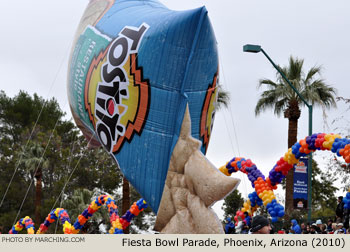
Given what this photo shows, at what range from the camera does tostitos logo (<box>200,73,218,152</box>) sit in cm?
1151

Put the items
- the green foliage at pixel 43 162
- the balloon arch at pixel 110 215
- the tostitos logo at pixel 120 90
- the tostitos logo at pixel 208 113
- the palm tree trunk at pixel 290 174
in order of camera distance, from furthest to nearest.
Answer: the green foliage at pixel 43 162, the palm tree trunk at pixel 290 174, the balloon arch at pixel 110 215, the tostitos logo at pixel 208 113, the tostitos logo at pixel 120 90

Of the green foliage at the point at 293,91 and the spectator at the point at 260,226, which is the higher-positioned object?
the green foliage at the point at 293,91

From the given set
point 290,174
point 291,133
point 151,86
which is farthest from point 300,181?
point 151,86

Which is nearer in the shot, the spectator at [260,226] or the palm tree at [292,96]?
the spectator at [260,226]

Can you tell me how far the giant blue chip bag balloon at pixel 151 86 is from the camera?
1105cm

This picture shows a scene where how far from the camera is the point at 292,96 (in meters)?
25.6

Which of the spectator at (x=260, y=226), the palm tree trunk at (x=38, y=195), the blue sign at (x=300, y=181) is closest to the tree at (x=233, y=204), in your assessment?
the palm tree trunk at (x=38, y=195)

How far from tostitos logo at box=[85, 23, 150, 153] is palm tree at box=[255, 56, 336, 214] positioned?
13.9 meters

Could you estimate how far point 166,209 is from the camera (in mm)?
10898

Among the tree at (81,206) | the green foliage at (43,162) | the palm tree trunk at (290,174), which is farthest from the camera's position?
the green foliage at (43,162)

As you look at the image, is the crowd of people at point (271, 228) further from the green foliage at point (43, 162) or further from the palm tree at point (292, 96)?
the green foliage at point (43, 162)

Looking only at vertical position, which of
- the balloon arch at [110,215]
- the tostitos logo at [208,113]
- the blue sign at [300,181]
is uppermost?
the tostitos logo at [208,113]
